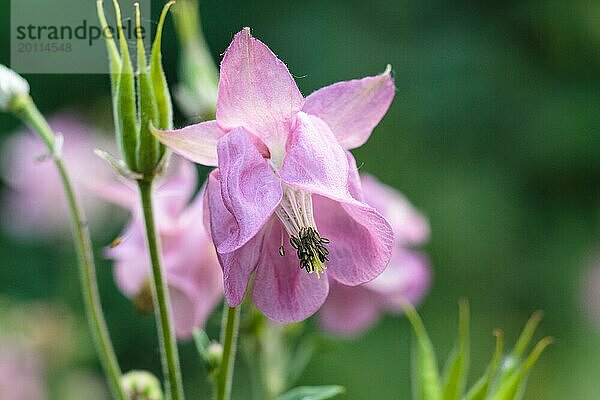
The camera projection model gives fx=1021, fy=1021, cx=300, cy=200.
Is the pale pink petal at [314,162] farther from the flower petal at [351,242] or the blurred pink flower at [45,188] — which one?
the blurred pink flower at [45,188]

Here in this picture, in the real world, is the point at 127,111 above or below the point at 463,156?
above

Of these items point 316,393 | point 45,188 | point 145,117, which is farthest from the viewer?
point 45,188

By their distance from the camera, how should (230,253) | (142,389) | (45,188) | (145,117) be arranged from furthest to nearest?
(45,188) < (142,389) < (145,117) < (230,253)

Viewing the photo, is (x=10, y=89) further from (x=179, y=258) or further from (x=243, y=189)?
(x=243, y=189)

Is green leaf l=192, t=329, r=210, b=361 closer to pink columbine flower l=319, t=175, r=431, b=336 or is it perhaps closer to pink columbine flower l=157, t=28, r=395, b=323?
pink columbine flower l=157, t=28, r=395, b=323

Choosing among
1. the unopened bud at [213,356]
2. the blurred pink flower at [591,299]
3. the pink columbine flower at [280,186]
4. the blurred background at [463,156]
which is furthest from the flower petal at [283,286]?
the blurred pink flower at [591,299]

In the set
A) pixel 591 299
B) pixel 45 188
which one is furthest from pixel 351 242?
pixel 591 299
